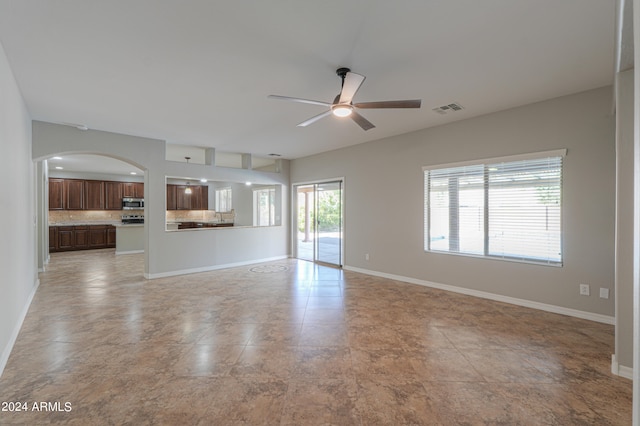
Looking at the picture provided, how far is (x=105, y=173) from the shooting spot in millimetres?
9805

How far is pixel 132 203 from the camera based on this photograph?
1027cm

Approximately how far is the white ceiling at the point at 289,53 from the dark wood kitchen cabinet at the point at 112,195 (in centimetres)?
659

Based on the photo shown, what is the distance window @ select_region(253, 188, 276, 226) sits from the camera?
8.19 meters

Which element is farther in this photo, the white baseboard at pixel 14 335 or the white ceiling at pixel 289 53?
the white baseboard at pixel 14 335

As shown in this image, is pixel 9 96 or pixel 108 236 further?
pixel 108 236

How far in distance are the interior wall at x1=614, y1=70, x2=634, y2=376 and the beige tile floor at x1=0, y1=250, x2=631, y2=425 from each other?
0.32 meters

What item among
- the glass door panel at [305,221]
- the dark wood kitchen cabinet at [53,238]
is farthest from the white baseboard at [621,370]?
the dark wood kitchen cabinet at [53,238]

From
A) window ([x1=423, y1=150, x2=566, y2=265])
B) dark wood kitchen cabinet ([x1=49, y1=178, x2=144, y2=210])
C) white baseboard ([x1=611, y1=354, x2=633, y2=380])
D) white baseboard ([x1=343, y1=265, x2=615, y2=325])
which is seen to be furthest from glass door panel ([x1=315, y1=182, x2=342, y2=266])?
dark wood kitchen cabinet ([x1=49, y1=178, x2=144, y2=210])

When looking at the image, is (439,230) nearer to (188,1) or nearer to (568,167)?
(568,167)

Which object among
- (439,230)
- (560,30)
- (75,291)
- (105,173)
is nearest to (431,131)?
(439,230)

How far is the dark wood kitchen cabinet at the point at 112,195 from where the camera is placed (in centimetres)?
988

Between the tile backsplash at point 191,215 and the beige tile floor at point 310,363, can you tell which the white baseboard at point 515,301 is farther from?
the tile backsplash at point 191,215

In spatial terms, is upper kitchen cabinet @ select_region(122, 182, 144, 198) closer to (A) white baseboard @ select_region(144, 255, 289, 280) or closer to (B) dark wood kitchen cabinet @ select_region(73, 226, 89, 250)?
(B) dark wood kitchen cabinet @ select_region(73, 226, 89, 250)

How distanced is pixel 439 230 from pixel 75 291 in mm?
6225
